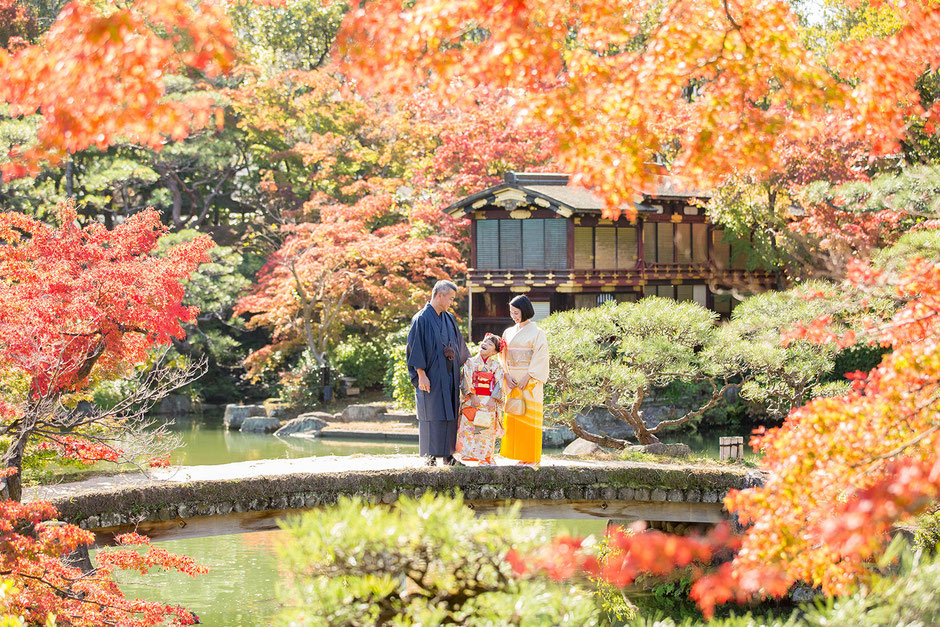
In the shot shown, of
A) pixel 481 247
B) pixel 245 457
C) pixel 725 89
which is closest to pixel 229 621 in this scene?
pixel 725 89

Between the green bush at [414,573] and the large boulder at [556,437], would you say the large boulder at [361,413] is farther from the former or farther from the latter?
the green bush at [414,573]

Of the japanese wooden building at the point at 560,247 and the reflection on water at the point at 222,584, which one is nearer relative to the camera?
the reflection on water at the point at 222,584

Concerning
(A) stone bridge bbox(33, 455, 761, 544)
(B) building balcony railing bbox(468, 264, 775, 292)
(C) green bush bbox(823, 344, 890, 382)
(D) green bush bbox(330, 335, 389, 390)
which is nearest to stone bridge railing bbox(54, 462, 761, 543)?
(A) stone bridge bbox(33, 455, 761, 544)

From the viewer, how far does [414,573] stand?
9.89 ft

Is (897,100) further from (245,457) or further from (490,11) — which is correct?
(245,457)

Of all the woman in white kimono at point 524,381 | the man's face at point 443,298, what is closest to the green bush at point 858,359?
the woman in white kimono at point 524,381

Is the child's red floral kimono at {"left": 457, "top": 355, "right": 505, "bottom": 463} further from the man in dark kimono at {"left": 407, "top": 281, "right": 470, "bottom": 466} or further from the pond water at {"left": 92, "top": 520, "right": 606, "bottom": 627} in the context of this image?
the pond water at {"left": 92, "top": 520, "right": 606, "bottom": 627}

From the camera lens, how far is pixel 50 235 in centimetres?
662

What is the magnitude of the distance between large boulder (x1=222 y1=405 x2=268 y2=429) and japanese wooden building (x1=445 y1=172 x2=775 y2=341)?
500cm

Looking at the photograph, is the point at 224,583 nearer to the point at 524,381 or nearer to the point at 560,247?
the point at 524,381

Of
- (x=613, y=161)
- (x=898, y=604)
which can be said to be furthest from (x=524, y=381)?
(x=898, y=604)

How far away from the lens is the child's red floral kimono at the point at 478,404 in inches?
290

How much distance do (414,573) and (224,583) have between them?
Answer: 18.3ft

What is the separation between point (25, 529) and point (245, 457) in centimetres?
936
